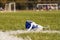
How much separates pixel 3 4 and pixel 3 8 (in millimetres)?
1480

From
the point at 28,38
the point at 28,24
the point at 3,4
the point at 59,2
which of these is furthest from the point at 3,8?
the point at 28,38

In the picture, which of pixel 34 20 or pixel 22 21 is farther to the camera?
pixel 34 20

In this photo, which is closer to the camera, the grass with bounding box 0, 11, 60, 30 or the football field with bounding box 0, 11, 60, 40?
the football field with bounding box 0, 11, 60, 40

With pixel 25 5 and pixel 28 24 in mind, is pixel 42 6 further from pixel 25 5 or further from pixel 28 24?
pixel 28 24

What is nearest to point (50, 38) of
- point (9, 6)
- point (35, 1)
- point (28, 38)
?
point (28, 38)

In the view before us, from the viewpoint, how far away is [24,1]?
4309 centimetres

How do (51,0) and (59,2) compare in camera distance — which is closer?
(59,2)

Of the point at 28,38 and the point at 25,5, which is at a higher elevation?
the point at 28,38

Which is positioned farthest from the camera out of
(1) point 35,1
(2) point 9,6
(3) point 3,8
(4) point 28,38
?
(1) point 35,1

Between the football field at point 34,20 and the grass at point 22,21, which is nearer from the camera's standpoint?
the football field at point 34,20

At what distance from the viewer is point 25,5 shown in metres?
40.4

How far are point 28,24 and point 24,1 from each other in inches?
1234

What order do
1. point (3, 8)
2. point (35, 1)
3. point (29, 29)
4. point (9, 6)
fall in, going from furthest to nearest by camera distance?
point (35, 1)
point (3, 8)
point (9, 6)
point (29, 29)

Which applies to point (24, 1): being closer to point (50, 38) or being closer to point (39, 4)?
point (39, 4)
